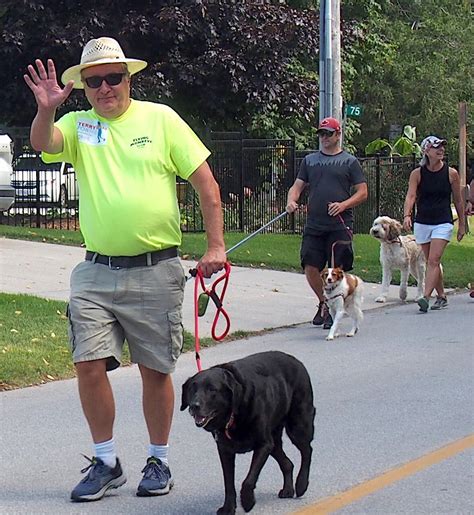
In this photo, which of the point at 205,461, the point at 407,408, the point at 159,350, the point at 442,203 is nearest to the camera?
the point at 159,350

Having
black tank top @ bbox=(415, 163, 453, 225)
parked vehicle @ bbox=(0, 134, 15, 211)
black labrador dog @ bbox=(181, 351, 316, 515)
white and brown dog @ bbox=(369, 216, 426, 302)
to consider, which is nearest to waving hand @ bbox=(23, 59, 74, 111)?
→ black labrador dog @ bbox=(181, 351, 316, 515)

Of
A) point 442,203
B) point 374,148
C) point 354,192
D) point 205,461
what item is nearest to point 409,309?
point 442,203

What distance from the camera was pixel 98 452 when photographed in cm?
551

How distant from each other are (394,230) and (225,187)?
890 cm

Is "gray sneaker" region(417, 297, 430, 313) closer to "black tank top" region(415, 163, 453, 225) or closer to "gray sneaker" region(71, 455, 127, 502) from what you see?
"black tank top" region(415, 163, 453, 225)

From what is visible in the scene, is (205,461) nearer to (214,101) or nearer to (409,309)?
(409,309)

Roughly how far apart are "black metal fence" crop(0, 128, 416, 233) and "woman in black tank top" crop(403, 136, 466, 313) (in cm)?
887

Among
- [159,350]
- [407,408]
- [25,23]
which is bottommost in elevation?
[407,408]

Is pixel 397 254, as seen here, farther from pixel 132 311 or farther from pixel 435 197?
pixel 132 311

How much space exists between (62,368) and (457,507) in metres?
4.26

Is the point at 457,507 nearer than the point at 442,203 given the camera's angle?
Yes

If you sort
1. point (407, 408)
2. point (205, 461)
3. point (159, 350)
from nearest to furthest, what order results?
point (159, 350)
point (205, 461)
point (407, 408)

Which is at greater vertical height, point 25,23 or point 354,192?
point 25,23

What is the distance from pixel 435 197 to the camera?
1227 cm
